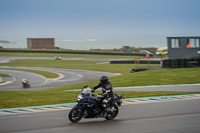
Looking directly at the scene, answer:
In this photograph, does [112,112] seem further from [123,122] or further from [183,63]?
[183,63]

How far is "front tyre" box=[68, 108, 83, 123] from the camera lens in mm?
9938

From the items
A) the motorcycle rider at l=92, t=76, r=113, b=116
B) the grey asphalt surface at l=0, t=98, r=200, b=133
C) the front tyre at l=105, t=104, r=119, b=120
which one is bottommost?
the grey asphalt surface at l=0, t=98, r=200, b=133

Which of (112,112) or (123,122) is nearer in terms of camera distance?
(123,122)

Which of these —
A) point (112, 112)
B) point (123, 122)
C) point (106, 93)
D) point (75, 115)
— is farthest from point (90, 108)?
point (123, 122)

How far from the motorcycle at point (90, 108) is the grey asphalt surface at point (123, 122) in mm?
A: 233

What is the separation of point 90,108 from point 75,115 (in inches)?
22.2

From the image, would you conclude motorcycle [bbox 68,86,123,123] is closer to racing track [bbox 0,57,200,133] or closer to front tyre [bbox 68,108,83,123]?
front tyre [bbox 68,108,83,123]

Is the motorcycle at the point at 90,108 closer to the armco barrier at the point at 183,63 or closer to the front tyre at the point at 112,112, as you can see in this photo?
the front tyre at the point at 112,112

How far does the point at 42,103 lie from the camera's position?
1474cm

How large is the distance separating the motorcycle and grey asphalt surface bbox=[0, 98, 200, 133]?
233 millimetres

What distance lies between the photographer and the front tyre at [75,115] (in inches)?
391

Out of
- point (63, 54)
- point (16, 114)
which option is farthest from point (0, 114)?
point (63, 54)

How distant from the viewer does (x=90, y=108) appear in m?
10.2

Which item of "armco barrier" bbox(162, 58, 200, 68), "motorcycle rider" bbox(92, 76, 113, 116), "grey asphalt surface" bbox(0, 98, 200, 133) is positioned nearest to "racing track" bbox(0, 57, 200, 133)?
"grey asphalt surface" bbox(0, 98, 200, 133)
